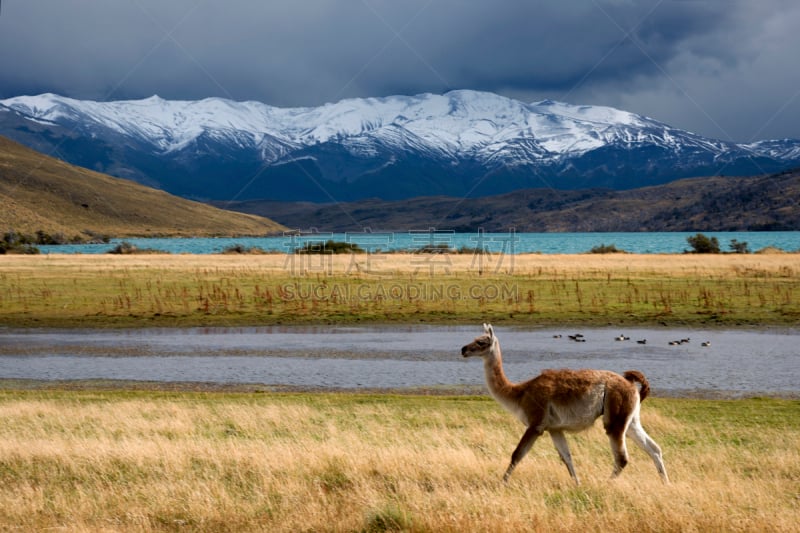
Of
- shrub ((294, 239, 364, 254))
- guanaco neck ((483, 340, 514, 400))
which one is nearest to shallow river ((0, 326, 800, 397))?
guanaco neck ((483, 340, 514, 400))

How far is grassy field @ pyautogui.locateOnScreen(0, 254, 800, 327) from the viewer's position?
35219 millimetres

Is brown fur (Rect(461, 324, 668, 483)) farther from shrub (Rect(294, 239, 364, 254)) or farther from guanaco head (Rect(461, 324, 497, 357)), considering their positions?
shrub (Rect(294, 239, 364, 254))

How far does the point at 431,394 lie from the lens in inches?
736

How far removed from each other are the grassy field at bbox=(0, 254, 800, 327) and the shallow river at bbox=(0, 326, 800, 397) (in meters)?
2.86

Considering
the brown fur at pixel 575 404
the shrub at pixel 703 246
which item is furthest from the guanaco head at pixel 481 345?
the shrub at pixel 703 246

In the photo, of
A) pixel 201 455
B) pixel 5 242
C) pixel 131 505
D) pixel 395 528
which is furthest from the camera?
pixel 5 242

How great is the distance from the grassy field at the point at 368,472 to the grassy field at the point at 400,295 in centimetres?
1979

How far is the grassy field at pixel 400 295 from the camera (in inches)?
1387

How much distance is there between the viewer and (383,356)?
2536 cm

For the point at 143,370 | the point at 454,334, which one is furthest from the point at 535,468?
the point at 454,334

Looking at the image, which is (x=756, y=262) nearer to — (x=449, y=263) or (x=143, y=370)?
(x=449, y=263)

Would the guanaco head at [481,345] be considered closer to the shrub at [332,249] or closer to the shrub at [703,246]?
the shrub at [332,249]

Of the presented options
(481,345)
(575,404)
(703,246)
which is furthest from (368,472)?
(703,246)

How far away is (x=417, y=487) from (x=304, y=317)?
86.1 ft
